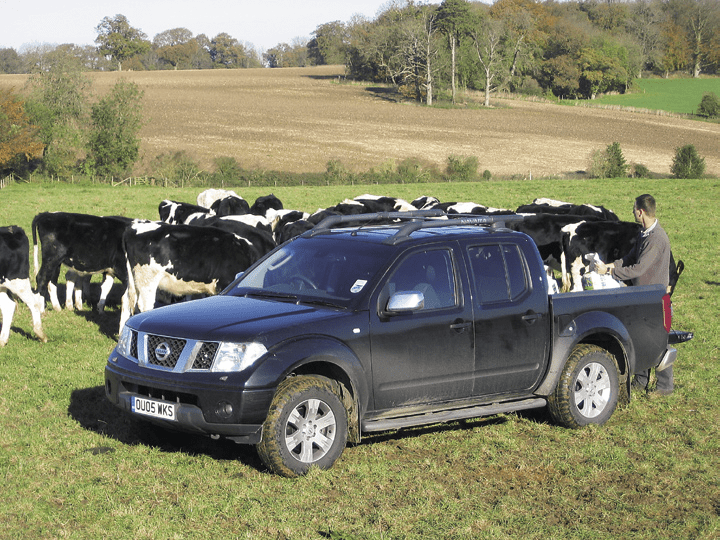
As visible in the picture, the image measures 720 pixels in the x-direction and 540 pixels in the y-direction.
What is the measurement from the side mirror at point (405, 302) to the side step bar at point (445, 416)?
0.93 meters

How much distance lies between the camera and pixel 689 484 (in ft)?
21.4

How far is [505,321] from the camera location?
7395 mm

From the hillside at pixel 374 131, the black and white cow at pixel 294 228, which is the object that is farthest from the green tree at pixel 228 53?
the black and white cow at pixel 294 228

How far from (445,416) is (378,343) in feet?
3.03

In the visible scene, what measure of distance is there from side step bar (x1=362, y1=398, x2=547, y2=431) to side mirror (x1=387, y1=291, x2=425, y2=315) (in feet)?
3.05

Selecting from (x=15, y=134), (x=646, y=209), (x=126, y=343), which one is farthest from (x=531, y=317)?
(x=15, y=134)

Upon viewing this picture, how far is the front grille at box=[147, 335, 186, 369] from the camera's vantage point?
6516 millimetres

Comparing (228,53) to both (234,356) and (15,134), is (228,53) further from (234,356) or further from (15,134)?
(234,356)

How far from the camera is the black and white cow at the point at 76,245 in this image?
47.6 feet

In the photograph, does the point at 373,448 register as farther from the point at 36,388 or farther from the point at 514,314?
the point at 36,388

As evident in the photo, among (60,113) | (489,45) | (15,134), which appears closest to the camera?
(15,134)

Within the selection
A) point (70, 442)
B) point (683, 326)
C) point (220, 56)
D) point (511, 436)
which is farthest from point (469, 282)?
point (220, 56)

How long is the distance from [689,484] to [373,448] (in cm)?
262

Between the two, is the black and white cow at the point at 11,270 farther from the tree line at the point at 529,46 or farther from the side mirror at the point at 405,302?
the tree line at the point at 529,46
